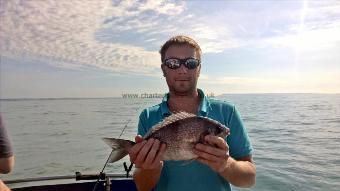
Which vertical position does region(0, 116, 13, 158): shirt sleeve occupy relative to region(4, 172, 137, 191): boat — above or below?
above

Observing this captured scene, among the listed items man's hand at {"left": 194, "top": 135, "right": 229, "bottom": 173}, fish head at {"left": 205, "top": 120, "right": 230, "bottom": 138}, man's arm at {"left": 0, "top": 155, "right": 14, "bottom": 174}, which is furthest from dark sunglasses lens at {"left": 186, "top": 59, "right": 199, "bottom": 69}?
man's arm at {"left": 0, "top": 155, "right": 14, "bottom": 174}

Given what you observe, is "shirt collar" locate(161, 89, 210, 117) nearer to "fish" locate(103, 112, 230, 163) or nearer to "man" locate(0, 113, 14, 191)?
"fish" locate(103, 112, 230, 163)

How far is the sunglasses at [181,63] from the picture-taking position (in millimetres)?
3822

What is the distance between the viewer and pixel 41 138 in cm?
3009

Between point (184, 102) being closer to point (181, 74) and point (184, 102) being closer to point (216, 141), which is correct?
point (181, 74)

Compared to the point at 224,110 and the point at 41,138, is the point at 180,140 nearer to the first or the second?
the point at 224,110

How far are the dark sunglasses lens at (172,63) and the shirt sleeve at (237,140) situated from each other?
77 centimetres

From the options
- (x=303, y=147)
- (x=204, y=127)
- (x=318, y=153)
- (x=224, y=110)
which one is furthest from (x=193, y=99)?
(x=303, y=147)

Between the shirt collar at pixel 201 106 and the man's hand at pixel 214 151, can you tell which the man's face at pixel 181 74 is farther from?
the man's hand at pixel 214 151

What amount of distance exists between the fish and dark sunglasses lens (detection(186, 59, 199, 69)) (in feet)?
2.22

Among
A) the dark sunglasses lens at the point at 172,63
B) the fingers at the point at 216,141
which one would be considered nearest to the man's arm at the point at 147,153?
the fingers at the point at 216,141

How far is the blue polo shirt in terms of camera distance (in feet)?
11.6

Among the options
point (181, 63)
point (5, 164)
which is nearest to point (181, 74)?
point (181, 63)

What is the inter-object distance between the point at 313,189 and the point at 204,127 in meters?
11.1
